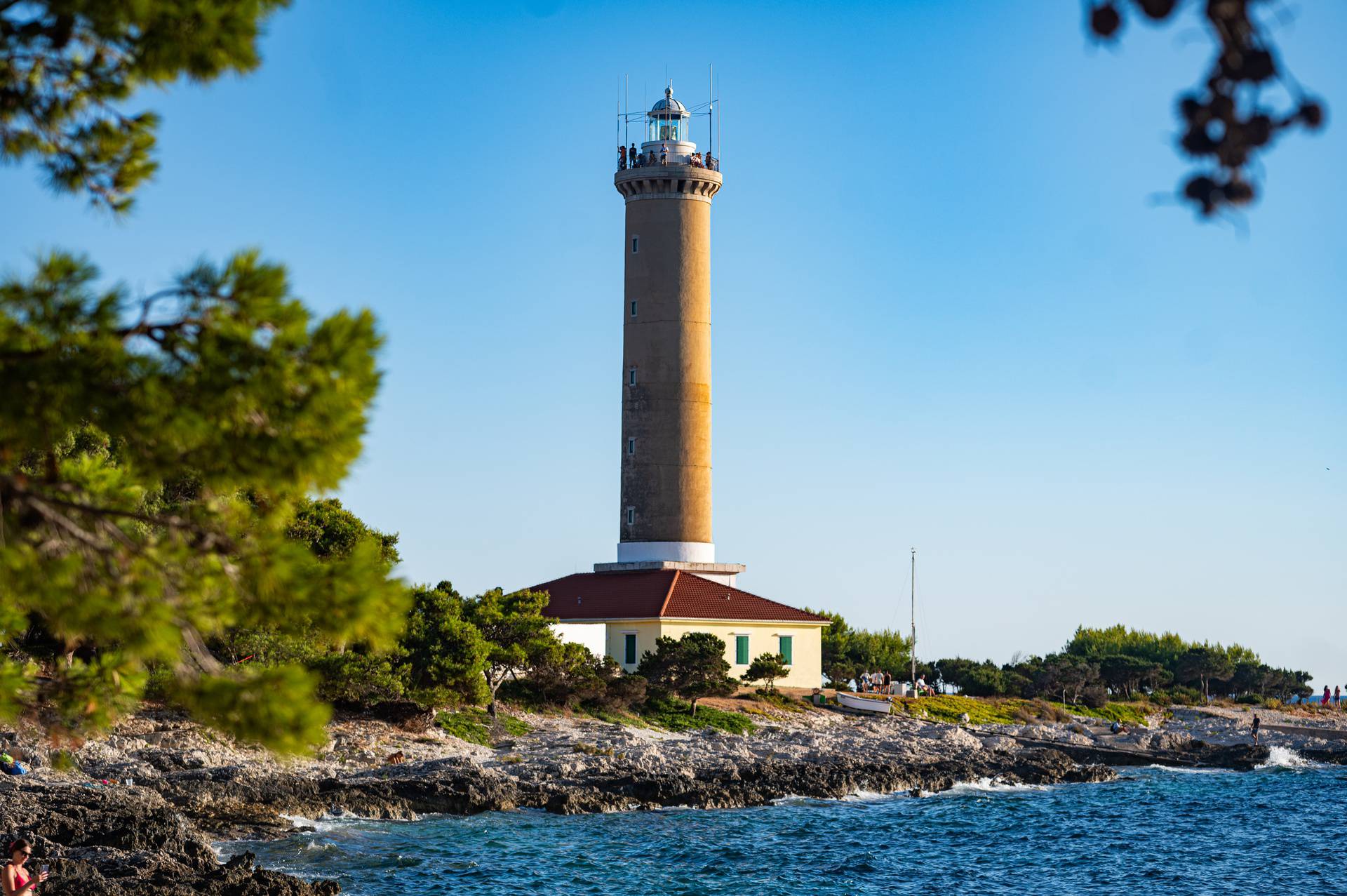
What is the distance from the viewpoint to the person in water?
15.0 m

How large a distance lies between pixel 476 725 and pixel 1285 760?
3159cm

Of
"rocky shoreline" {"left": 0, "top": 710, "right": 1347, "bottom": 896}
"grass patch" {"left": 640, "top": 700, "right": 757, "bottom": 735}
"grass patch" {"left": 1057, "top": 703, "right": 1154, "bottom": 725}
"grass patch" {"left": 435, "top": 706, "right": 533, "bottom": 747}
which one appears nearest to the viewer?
"rocky shoreline" {"left": 0, "top": 710, "right": 1347, "bottom": 896}

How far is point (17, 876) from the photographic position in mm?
15039

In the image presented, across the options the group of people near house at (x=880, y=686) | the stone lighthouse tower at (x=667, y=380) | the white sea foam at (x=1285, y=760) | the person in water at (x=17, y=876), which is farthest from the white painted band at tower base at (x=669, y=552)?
the person in water at (x=17, y=876)

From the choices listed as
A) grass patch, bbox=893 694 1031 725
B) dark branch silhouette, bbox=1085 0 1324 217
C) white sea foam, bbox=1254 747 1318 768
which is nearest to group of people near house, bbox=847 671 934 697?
grass patch, bbox=893 694 1031 725

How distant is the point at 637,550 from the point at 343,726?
18.7 meters

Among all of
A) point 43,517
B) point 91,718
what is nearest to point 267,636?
point 91,718

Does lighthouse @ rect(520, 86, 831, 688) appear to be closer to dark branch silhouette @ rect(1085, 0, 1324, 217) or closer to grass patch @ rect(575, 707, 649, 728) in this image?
grass patch @ rect(575, 707, 649, 728)

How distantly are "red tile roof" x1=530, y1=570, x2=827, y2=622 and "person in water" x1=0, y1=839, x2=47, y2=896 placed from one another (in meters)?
30.4

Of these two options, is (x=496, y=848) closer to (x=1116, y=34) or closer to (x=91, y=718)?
(x=91, y=718)

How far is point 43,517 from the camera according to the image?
22.4 ft

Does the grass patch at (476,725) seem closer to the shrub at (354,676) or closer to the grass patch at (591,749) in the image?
the grass patch at (591,749)

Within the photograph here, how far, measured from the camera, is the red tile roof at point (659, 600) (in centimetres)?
4625

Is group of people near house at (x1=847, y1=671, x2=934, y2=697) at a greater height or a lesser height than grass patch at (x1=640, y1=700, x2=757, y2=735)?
greater
